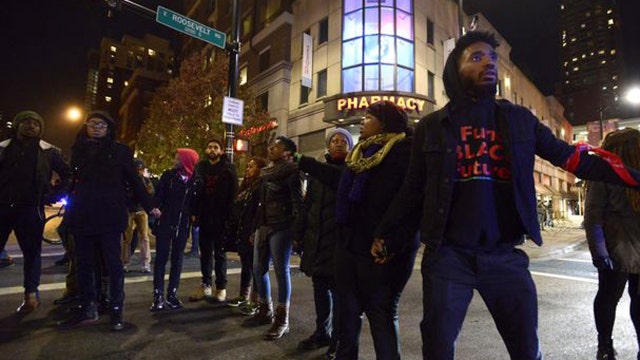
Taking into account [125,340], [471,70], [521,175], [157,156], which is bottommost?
[125,340]

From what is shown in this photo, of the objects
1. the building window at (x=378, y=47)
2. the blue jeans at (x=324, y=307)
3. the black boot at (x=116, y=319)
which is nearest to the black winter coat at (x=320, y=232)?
the blue jeans at (x=324, y=307)

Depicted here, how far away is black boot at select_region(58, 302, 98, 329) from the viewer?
423 cm

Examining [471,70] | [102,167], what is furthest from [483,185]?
[102,167]

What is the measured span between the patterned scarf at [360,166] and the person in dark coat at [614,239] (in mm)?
2026

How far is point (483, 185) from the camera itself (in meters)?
2.08

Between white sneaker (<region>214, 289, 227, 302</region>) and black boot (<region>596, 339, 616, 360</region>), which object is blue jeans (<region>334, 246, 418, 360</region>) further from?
white sneaker (<region>214, 289, 227, 302</region>)

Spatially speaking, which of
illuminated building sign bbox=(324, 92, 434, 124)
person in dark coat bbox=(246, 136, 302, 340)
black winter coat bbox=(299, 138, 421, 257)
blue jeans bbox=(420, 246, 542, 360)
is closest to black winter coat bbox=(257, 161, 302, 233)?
person in dark coat bbox=(246, 136, 302, 340)

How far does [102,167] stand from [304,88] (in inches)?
779

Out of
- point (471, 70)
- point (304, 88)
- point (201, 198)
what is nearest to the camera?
point (471, 70)

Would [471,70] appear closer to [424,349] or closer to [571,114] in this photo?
[424,349]

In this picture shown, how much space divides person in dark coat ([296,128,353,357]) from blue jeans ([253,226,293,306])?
1.63 ft

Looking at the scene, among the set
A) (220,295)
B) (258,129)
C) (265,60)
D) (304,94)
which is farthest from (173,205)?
(265,60)

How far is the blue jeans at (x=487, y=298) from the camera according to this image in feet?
6.49

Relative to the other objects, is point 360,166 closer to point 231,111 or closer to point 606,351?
point 606,351
